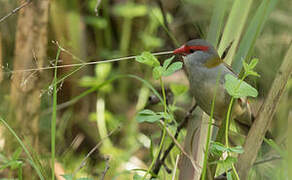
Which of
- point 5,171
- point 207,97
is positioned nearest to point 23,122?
point 5,171

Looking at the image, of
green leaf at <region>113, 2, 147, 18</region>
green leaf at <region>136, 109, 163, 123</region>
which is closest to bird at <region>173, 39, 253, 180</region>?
green leaf at <region>136, 109, 163, 123</region>

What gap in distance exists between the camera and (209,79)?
4.07 ft

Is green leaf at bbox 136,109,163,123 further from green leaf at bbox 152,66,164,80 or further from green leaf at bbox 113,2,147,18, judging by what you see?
green leaf at bbox 113,2,147,18

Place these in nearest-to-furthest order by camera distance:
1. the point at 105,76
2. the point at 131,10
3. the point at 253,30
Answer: the point at 253,30
the point at 105,76
the point at 131,10

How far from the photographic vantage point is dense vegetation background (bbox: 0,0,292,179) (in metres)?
1.12

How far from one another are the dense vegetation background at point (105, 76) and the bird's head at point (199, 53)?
42 mm

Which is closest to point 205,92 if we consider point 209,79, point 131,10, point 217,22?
point 209,79

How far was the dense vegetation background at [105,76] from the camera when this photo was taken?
1116mm

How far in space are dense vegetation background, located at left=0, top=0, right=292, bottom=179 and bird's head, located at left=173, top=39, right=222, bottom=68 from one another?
0.14ft

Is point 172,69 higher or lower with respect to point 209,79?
higher

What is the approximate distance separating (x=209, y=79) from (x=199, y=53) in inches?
3.0

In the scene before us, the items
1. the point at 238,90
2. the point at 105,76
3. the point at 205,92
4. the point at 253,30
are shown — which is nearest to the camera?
the point at 238,90

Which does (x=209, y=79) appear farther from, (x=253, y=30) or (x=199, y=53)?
(x=253, y=30)

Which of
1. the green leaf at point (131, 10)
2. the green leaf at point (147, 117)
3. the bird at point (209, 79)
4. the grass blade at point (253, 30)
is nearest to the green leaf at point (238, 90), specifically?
the grass blade at point (253, 30)
